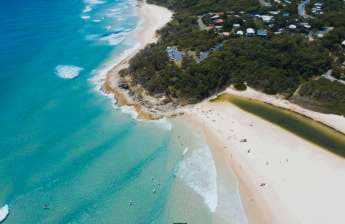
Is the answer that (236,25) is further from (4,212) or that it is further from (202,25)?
(4,212)

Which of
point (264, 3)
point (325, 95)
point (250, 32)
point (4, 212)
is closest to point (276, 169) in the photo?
point (325, 95)

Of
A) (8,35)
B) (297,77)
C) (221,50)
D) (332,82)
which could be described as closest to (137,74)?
(221,50)

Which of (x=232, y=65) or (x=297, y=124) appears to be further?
(x=232, y=65)

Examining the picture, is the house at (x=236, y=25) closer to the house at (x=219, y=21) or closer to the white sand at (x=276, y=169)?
the house at (x=219, y=21)

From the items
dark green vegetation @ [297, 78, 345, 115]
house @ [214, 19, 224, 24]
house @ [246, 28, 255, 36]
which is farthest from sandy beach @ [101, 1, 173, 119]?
dark green vegetation @ [297, 78, 345, 115]

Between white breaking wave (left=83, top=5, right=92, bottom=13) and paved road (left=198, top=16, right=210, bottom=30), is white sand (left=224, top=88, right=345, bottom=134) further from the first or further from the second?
white breaking wave (left=83, top=5, right=92, bottom=13)

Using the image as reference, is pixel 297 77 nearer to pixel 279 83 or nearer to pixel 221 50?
pixel 279 83

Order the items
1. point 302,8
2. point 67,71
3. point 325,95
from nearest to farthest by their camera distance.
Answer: point 325,95, point 67,71, point 302,8
